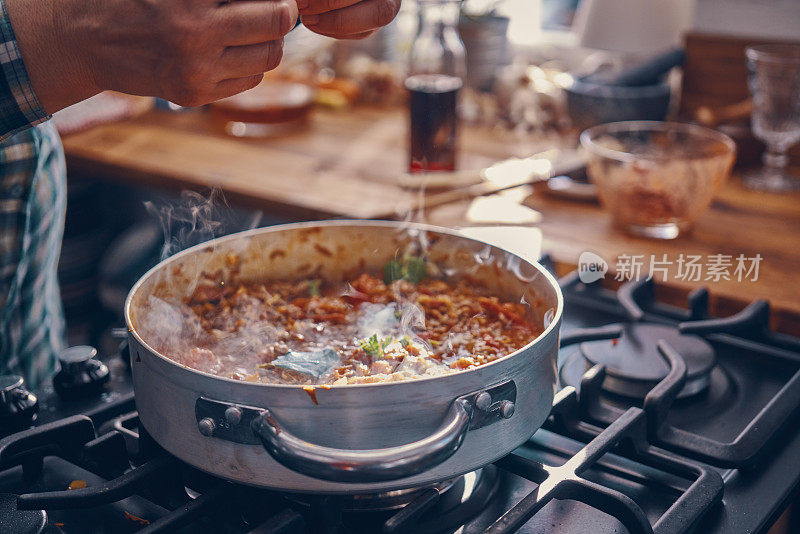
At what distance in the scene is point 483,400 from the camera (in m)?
0.65

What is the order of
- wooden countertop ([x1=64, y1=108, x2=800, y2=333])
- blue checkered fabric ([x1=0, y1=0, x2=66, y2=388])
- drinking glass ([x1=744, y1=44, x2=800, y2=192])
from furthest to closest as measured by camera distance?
drinking glass ([x1=744, y1=44, x2=800, y2=192]), wooden countertop ([x1=64, y1=108, x2=800, y2=333]), blue checkered fabric ([x1=0, y1=0, x2=66, y2=388])

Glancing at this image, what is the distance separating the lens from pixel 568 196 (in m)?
1.58

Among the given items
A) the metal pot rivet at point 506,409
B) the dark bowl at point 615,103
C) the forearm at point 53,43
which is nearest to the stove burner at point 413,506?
the metal pot rivet at point 506,409

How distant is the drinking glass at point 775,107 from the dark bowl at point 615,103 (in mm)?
184

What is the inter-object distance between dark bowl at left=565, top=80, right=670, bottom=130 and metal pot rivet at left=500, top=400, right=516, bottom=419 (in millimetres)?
1150

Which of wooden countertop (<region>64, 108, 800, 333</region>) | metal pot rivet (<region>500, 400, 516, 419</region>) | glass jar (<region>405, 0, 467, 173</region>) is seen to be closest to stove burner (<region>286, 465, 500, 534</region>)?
metal pot rivet (<region>500, 400, 516, 419</region>)

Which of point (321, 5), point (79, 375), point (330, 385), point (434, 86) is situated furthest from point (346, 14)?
point (434, 86)

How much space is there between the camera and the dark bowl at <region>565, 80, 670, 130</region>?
1.68 metres

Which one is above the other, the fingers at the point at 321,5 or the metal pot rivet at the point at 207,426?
the fingers at the point at 321,5

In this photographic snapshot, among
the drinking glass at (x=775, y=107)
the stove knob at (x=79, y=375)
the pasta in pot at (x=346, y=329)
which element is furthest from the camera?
the drinking glass at (x=775, y=107)

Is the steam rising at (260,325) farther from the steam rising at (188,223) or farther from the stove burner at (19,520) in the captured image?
the stove burner at (19,520)

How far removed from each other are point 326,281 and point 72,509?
17.7 inches

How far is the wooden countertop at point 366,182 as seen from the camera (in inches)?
52.9

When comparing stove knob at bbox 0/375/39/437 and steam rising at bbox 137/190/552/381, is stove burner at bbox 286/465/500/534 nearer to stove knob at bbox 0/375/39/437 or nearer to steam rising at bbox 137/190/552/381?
steam rising at bbox 137/190/552/381
